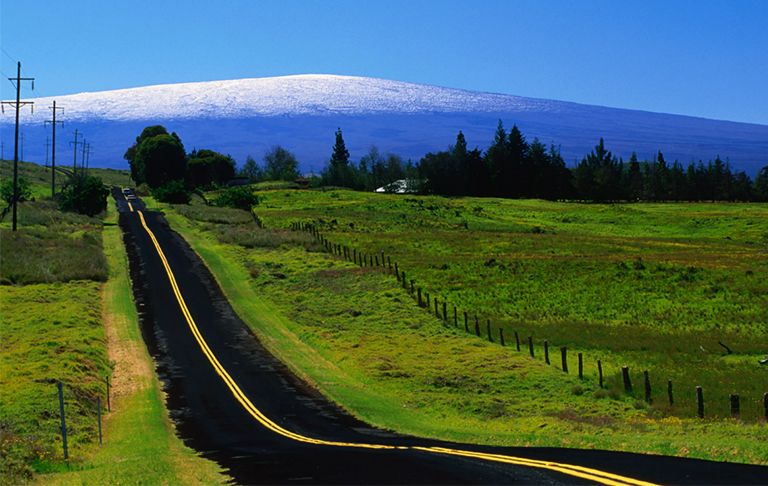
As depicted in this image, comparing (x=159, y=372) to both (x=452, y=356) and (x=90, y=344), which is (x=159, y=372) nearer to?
(x=90, y=344)

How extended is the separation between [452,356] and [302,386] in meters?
7.51

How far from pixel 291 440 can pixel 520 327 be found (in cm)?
2045

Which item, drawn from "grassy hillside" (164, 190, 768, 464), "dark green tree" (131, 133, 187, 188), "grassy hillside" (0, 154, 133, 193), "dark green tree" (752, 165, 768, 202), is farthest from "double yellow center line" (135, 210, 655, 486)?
"dark green tree" (752, 165, 768, 202)

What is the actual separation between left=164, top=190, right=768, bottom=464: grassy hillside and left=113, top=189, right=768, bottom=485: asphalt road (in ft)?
5.30

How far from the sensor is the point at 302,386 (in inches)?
1121

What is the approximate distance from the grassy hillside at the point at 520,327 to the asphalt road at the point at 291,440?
161 centimetres

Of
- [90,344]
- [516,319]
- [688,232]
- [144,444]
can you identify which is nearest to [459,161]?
[688,232]

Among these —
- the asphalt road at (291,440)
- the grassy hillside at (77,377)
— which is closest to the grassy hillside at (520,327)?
the asphalt road at (291,440)

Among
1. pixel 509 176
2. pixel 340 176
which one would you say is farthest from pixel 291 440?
pixel 340 176

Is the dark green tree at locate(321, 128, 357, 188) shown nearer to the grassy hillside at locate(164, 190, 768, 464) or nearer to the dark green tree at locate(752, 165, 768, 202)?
the grassy hillside at locate(164, 190, 768, 464)

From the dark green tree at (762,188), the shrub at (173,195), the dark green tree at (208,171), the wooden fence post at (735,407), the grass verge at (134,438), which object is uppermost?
the dark green tree at (762,188)

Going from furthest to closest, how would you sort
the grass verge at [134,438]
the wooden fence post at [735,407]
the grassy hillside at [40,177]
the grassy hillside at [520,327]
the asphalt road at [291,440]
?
the grassy hillside at [40,177] < the grassy hillside at [520,327] < the wooden fence post at [735,407] < the grass verge at [134,438] < the asphalt road at [291,440]

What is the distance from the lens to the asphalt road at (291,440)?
13.8 meters

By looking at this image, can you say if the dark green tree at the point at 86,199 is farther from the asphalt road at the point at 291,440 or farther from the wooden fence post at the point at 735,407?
the wooden fence post at the point at 735,407
